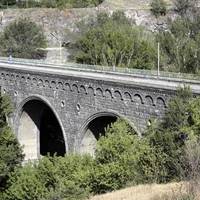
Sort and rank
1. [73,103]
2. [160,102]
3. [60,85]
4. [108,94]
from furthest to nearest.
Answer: [60,85], [73,103], [108,94], [160,102]

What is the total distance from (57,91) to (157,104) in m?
11.1

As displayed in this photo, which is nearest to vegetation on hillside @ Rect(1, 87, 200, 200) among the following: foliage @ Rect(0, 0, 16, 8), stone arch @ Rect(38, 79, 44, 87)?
stone arch @ Rect(38, 79, 44, 87)

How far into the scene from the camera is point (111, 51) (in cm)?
5166

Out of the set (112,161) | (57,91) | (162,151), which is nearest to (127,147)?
(112,161)

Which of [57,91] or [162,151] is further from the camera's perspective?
[57,91]

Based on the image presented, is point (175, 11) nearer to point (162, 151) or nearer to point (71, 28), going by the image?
point (71, 28)

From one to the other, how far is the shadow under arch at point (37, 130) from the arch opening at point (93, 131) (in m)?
6.67

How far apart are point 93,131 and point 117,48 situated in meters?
21.3

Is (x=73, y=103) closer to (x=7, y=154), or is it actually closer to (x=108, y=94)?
(x=108, y=94)

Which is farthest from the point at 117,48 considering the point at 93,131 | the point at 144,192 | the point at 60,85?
the point at 144,192

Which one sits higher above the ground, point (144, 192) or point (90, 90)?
point (90, 90)

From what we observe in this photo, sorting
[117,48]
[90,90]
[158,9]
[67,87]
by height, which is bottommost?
[90,90]

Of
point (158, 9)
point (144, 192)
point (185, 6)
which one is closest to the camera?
point (144, 192)

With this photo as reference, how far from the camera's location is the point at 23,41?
232 feet
